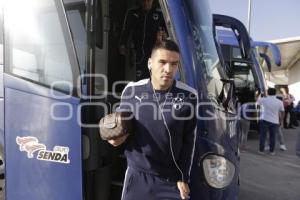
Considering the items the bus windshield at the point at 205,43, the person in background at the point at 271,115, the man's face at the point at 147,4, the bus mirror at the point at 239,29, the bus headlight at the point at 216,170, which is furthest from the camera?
the person in background at the point at 271,115

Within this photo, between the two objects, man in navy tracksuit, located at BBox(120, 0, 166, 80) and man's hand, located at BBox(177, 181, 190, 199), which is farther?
man in navy tracksuit, located at BBox(120, 0, 166, 80)

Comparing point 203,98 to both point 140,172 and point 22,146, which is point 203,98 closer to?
point 140,172

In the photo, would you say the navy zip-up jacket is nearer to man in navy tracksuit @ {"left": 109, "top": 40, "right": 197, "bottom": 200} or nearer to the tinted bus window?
man in navy tracksuit @ {"left": 109, "top": 40, "right": 197, "bottom": 200}

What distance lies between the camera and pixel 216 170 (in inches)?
98.0

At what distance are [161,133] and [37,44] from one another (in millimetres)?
1191

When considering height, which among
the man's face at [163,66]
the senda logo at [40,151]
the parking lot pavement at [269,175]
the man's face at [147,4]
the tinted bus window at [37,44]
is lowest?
the parking lot pavement at [269,175]

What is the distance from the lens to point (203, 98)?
257 centimetres

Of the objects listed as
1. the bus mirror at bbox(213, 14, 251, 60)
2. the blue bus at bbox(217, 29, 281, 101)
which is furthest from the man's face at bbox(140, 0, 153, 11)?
the blue bus at bbox(217, 29, 281, 101)

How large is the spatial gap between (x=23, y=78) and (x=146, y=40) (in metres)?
1.17

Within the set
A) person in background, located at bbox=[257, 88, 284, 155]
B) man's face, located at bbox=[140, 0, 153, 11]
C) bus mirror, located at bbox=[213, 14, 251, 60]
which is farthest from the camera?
person in background, located at bbox=[257, 88, 284, 155]

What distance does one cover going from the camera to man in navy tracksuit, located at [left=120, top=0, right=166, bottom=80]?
10.4 ft

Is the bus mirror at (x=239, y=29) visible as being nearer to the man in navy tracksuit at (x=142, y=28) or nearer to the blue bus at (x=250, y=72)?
the man in navy tracksuit at (x=142, y=28)

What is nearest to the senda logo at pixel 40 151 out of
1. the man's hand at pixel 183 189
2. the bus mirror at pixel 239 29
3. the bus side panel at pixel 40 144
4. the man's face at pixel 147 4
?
the bus side panel at pixel 40 144

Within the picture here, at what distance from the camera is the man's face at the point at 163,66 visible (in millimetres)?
2119
